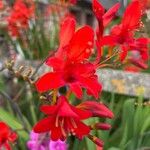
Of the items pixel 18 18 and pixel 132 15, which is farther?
pixel 18 18

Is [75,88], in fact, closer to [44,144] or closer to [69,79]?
[69,79]

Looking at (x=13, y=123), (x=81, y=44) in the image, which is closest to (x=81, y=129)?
(x=81, y=44)

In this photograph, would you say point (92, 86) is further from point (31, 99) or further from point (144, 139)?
point (31, 99)

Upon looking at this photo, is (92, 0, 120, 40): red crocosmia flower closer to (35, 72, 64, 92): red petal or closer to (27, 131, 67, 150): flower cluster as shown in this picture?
(35, 72, 64, 92): red petal

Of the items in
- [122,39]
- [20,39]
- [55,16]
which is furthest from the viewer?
[55,16]

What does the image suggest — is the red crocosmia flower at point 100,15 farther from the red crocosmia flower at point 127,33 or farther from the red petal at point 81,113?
the red petal at point 81,113

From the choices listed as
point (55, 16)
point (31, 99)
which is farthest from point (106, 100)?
point (55, 16)
